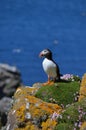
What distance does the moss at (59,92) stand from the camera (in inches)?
658

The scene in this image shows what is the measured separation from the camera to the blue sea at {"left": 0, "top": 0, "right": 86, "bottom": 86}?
8568 centimetres

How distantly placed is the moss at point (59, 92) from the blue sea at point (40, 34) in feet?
146

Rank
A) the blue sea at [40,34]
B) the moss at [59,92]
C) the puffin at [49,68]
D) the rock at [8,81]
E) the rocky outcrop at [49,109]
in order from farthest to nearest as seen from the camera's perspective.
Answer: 1. the blue sea at [40,34]
2. the rock at [8,81]
3. the puffin at [49,68]
4. the moss at [59,92]
5. the rocky outcrop at [49,109]

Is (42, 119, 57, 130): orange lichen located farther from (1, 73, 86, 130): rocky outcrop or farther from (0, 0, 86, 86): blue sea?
(0, 0, 86, 86): blue sea

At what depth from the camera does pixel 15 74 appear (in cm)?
5497

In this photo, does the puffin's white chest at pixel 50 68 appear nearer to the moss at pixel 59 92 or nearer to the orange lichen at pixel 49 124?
the moss at pixel 59 92

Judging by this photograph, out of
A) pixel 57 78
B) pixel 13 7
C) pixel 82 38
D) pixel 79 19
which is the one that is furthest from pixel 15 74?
pixel 13 7

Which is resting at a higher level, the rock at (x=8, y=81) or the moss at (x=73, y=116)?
the rock at (x=8, y=81)

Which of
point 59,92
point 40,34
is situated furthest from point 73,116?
point 40,34

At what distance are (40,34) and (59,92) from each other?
105429mm

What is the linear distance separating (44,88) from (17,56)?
80.5 metres

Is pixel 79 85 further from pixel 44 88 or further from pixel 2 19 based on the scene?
pixel 2 19

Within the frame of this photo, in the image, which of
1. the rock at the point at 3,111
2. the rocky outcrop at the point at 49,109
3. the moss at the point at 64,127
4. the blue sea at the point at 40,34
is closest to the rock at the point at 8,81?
the blue sea at the point at 40,34

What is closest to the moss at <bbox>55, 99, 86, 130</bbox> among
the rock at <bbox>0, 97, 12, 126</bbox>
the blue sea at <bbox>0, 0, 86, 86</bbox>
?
the rock at <bbox>0, 97, 12, 126</bbox>
